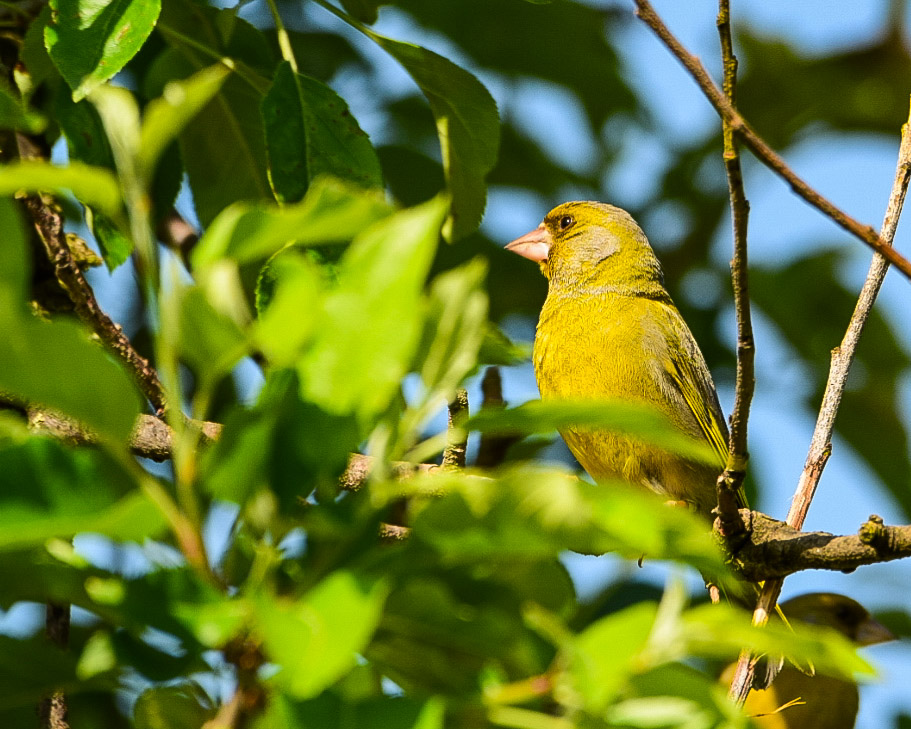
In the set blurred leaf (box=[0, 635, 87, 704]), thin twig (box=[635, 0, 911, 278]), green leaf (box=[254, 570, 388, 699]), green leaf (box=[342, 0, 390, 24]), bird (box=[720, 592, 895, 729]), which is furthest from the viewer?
bird (box=[720, 592, 895, 729])

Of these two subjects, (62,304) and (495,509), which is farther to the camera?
(62,304)

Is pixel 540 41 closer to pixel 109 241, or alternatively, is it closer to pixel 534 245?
pixel 534 245

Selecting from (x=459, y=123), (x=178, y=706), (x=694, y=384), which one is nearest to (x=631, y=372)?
(x=694, y=384)

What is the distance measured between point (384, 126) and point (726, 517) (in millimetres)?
2459

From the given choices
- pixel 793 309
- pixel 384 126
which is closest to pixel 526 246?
pixel 384 126

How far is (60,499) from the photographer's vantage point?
104 centimetres

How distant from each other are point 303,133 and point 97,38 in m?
0.45

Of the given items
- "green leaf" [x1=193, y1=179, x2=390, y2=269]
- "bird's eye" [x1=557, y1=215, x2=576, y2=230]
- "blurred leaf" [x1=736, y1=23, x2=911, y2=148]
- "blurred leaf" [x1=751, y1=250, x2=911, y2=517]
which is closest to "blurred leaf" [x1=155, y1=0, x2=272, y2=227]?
"green leaf" [x1=193, y1=179, x2=390, y2=269]

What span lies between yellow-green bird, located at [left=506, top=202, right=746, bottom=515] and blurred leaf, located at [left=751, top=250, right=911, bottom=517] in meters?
0.68

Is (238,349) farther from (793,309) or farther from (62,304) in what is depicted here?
(793,309)

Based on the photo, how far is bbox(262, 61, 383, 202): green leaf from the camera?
2355 millimetres

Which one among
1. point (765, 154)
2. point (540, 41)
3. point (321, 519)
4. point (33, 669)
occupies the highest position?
point (540, 41)

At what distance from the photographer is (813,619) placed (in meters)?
4.20

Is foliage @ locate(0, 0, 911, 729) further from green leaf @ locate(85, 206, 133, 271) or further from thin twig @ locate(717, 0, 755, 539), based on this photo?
green leaf @ locate(85, 206, 133, 271)
